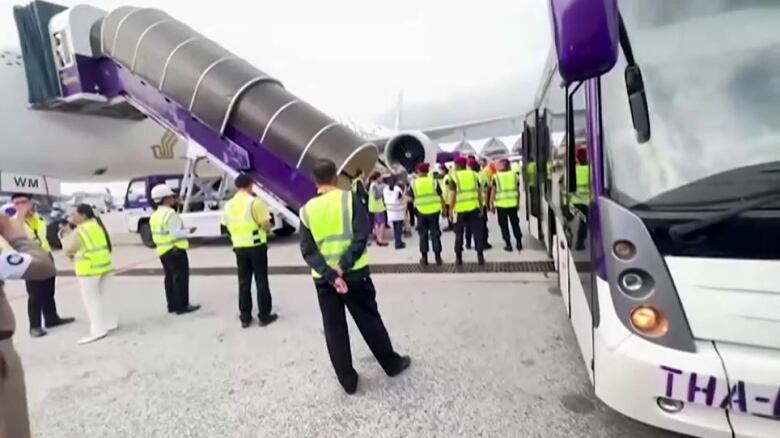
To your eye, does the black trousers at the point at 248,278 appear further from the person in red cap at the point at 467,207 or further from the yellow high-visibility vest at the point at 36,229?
the person in red cap at the point at 467,207

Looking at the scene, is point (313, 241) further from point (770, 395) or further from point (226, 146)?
point (226, 146)

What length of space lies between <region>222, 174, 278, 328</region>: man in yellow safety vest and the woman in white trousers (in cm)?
132

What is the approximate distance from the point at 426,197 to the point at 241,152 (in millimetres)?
3293

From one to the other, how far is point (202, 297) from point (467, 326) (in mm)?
3822

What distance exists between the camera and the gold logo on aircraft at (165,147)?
13.3 m

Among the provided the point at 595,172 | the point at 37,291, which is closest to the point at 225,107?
the point at 37,291

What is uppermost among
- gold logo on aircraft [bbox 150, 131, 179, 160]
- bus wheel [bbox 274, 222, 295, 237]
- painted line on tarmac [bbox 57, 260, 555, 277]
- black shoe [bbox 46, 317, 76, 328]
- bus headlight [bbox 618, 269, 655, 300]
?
gold logo on aircraft [bbox 150, 131, 179, 160]

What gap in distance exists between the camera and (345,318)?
10.4 ft

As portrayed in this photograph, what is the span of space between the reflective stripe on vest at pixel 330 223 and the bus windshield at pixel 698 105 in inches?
63.2

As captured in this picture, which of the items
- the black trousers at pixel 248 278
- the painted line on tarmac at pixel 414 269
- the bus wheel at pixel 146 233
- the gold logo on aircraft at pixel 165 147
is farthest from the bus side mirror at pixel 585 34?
the gold logo on aircraft at pixel 165 147

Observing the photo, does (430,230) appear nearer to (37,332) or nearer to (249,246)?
(249,246)

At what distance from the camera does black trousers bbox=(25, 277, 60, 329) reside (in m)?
5.13

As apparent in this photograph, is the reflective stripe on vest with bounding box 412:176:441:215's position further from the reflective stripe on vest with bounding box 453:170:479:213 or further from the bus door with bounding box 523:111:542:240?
the bus door with bounding box 523:111:542:240

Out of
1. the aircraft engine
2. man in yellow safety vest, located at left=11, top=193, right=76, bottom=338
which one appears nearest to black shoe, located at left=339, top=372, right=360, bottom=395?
man in yellow safety vest, located at left=11, top=193, right=76, bottom=338
